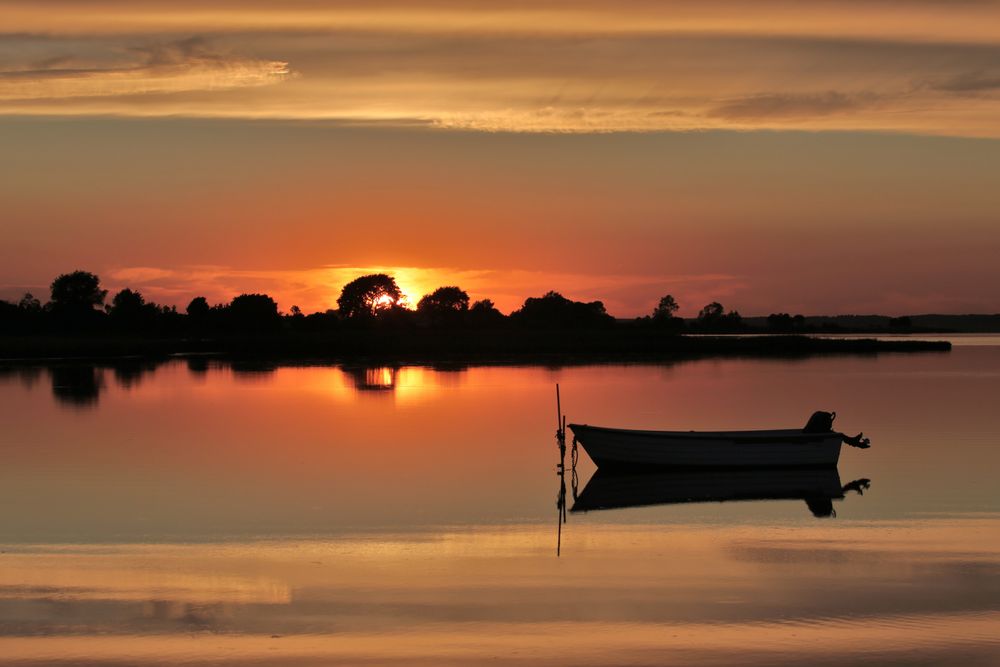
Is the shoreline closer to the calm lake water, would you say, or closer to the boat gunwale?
the calm lake water

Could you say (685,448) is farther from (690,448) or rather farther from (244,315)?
(244,315)

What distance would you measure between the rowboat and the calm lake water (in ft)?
2.93

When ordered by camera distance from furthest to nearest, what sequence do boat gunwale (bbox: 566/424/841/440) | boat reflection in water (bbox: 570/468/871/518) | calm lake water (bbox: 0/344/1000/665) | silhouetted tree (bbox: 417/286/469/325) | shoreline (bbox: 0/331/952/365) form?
1. silhouetted tree (bbox: 417/286/469/325)
2. shoreline (bbox: 0/331/952/365)
3. boat gunwale (bbox: 566/424/841/440)
4. boat reflection in water (bbox: 570/468/871/518)
5. calm lake water (bbox: 0/344/1000/665)

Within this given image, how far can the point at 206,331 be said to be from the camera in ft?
502

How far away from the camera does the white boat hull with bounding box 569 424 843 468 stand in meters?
28.0

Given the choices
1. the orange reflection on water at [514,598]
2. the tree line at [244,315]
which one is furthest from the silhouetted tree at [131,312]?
the orange reflection on water at [514,598]

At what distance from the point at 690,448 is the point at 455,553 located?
11.1 m

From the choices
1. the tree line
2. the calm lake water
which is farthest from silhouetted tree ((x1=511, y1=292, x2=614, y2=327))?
the calm lake water

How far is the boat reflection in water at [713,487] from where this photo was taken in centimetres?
2423

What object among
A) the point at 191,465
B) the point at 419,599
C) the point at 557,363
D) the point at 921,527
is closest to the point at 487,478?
the point at 191,465

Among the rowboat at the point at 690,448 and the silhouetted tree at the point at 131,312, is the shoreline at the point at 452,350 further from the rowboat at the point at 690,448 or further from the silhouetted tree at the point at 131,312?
the rowboat at the point at 690,448

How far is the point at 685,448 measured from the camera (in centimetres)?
2798

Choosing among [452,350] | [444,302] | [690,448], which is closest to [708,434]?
[690,448]

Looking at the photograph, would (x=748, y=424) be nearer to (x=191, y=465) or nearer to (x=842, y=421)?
(x=842, y=421)
